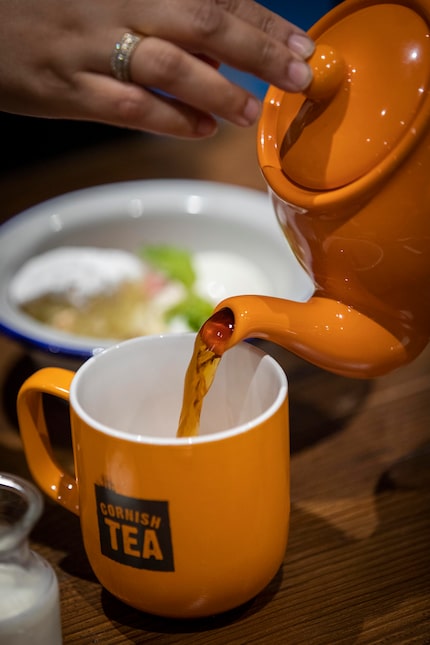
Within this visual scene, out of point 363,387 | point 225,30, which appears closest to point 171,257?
point 363,387

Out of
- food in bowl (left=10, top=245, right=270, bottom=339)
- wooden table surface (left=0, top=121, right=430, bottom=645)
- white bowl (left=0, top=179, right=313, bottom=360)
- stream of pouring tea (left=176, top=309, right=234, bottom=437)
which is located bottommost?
food in bowl (left=10, top=245, right=270, bottom=339)

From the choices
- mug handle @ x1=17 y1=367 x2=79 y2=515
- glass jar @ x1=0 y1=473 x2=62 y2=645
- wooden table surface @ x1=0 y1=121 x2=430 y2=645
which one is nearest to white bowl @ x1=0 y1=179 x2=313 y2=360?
wooden table surface @ x1=0 y1=121 x2=430 y2=645

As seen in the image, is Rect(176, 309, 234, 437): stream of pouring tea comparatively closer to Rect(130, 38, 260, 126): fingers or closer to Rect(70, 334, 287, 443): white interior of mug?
Rect(70, 334, 287, 443): white interior of mug

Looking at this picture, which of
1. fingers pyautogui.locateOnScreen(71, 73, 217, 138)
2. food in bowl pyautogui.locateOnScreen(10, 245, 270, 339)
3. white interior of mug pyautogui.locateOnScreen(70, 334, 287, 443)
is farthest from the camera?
food in bowl pyautogui.locateOnScreen(10, 245, 270, 339)

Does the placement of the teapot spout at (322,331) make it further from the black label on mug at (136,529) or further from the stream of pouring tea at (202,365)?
the black label on mug at (136,529)

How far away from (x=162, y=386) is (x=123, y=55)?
0.28 metres

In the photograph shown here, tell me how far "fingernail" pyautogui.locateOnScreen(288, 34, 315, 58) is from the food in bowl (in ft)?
1.45

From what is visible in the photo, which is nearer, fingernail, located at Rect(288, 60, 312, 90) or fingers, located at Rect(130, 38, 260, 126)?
fingernail, located at Rect(288, 60, 312, 90)

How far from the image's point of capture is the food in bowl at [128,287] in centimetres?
101

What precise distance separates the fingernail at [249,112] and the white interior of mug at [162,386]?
0.73ft

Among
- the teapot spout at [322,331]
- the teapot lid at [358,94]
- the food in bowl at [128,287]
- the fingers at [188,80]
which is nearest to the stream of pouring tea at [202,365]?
the teapot spout at [322,331]

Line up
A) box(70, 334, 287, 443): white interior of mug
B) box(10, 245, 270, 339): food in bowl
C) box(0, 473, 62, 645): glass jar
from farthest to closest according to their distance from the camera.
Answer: box(10, 245, 270, 339): food in bowl
box(70, 334, 287, 443): white interior of mug
box(0, 473, 62, 645): glass jar

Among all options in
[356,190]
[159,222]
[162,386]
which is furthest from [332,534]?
[159,222]

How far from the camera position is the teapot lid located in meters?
0.53
